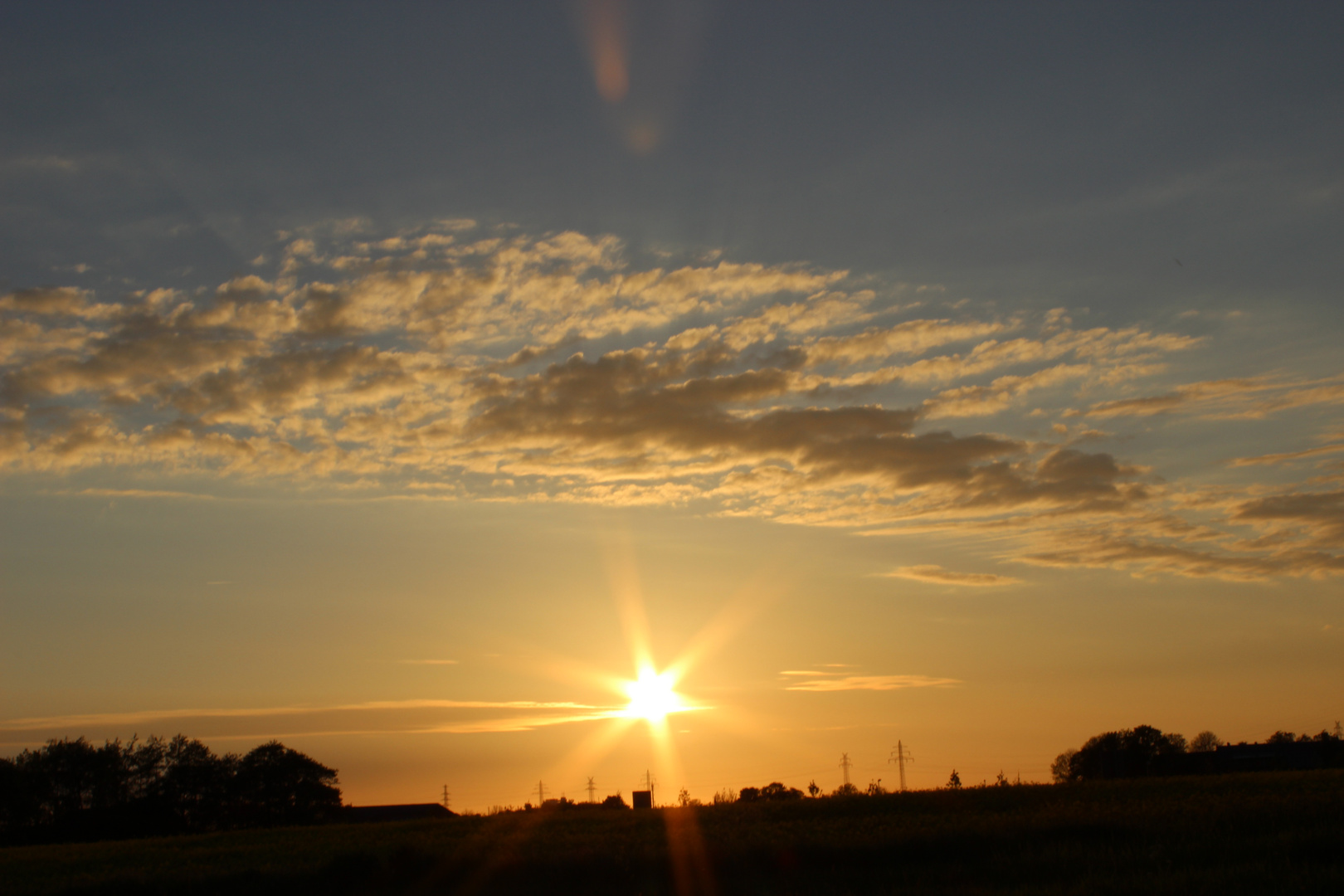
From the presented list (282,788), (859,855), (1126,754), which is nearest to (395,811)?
(282,788)

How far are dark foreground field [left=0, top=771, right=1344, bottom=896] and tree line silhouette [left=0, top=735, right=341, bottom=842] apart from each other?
67.5 meters

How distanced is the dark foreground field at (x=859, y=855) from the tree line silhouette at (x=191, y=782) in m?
67.5

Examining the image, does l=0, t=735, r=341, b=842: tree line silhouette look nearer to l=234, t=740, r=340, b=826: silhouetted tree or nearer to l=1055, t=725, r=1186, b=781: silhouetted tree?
l=234, t=740, r=340, b=826: silhouetted tree

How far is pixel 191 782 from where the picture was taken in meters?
103

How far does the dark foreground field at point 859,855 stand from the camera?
2291 centimetres

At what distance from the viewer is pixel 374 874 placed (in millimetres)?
27891

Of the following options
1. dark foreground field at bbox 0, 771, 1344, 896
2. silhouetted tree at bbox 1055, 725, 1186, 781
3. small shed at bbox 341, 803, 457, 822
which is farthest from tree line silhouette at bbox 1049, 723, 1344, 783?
small shed at bbox 341, 803, 457, 822

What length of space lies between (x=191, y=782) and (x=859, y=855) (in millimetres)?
95925

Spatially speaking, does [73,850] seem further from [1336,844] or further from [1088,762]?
[1088,762]

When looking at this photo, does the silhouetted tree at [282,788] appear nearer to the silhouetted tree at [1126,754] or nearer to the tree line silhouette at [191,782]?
the tree line silhouette at [191,782]

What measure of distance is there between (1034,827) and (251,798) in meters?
93.5

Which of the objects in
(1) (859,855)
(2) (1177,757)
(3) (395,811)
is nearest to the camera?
(1) (859,855)

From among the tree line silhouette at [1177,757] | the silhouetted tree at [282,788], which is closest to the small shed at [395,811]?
the silhouetted tree at [282,788]

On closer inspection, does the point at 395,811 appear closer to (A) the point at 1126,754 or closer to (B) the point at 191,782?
(B) the point at 191,782
